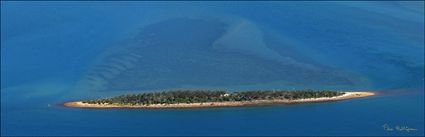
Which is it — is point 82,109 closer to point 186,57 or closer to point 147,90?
point 147,90

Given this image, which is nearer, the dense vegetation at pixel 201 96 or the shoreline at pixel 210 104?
the shoreline at pixel 210 104

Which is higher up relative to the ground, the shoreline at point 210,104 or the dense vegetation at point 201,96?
the dense vegetation at point 201,96

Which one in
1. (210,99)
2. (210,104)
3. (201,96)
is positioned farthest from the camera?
(201,96)

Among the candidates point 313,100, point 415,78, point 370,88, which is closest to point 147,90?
point 313,100

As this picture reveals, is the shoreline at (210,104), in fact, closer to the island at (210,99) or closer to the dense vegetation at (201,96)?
the island at (210,99)

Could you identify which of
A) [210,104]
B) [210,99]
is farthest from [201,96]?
[210,104]

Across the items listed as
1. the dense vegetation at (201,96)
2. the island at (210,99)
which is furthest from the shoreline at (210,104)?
the dense vegetation at (201,96)

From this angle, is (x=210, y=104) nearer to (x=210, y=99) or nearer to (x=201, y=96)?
(x=210, y=99)
